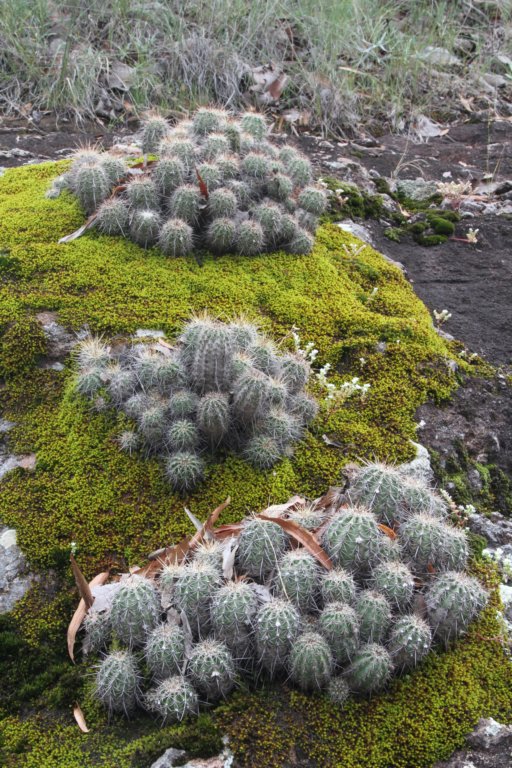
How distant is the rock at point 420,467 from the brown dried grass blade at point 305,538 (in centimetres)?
80

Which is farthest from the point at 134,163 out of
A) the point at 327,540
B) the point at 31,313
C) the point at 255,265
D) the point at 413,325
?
the point at 327,540

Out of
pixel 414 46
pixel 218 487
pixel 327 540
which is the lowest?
pixel 218 487

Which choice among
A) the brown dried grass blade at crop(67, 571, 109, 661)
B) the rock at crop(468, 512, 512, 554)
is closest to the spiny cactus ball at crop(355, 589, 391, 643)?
the rock at crop(468, 512, 512, 554)

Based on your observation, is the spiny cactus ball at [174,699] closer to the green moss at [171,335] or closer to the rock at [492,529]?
the green moss at [171,335]

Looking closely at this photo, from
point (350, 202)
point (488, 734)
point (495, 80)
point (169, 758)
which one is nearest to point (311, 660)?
point (169, 758)

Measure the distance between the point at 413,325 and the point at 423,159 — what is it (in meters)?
3.51

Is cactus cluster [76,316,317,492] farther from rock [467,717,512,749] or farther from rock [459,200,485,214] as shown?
rock [459,200,485,214]

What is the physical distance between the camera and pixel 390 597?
2.54 metres

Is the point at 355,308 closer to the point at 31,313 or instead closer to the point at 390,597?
the point at 31,313

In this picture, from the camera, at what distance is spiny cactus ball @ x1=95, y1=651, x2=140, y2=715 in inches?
93.0

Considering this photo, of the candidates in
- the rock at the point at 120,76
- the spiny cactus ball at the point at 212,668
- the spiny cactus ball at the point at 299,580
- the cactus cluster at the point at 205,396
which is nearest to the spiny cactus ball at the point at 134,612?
the spiny cactus ball at the point at 212,668

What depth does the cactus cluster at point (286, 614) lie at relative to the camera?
7.82 ft

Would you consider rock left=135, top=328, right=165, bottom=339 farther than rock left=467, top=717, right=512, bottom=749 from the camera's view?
Yes

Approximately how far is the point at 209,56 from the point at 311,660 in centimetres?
684
